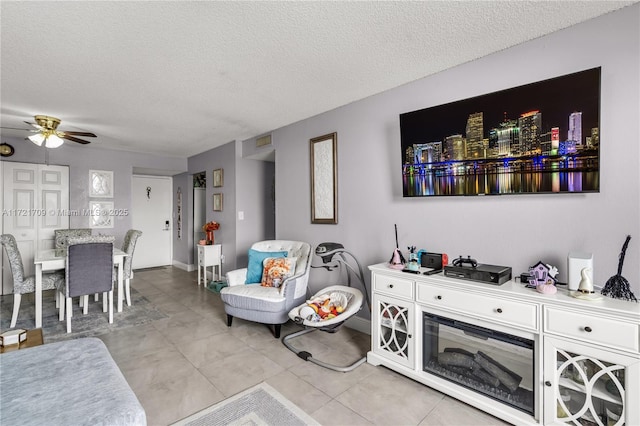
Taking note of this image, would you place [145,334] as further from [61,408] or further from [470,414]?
[470,414]

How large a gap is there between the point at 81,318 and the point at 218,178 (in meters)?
2.76

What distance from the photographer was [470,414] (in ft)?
6.11

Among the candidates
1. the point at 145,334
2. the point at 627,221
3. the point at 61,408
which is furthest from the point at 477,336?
the point at 145,334

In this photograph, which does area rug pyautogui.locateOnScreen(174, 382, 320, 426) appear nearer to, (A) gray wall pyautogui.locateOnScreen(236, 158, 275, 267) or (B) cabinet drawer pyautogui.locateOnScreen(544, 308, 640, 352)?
(B) cabinet drawer pyautogui.locateOnScreen(544, 308, 640, 352)

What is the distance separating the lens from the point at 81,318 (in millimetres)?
3578

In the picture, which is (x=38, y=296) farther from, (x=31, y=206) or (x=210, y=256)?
(x=31, y=206)

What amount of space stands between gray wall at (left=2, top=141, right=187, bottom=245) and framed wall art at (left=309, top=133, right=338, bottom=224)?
155 inches

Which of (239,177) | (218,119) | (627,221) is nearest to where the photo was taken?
(627,221)

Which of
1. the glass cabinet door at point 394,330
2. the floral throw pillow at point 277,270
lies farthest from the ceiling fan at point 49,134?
the glass cabinet door at point 394,330

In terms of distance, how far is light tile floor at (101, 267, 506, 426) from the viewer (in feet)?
6.17

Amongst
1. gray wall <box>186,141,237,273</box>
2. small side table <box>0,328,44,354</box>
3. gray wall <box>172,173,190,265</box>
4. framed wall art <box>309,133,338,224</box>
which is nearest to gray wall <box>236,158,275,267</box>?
gray wall <box>186,141,237,273</box>

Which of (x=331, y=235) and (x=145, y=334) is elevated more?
(x=331, y=235)

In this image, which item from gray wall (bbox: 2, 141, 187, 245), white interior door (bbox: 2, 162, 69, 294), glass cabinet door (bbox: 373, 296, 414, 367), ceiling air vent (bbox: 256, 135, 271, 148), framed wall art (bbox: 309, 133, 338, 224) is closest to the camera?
glass cabinet door (bbox: 373, 296, 414, 367)

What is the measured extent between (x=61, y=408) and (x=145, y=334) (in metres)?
2.24
